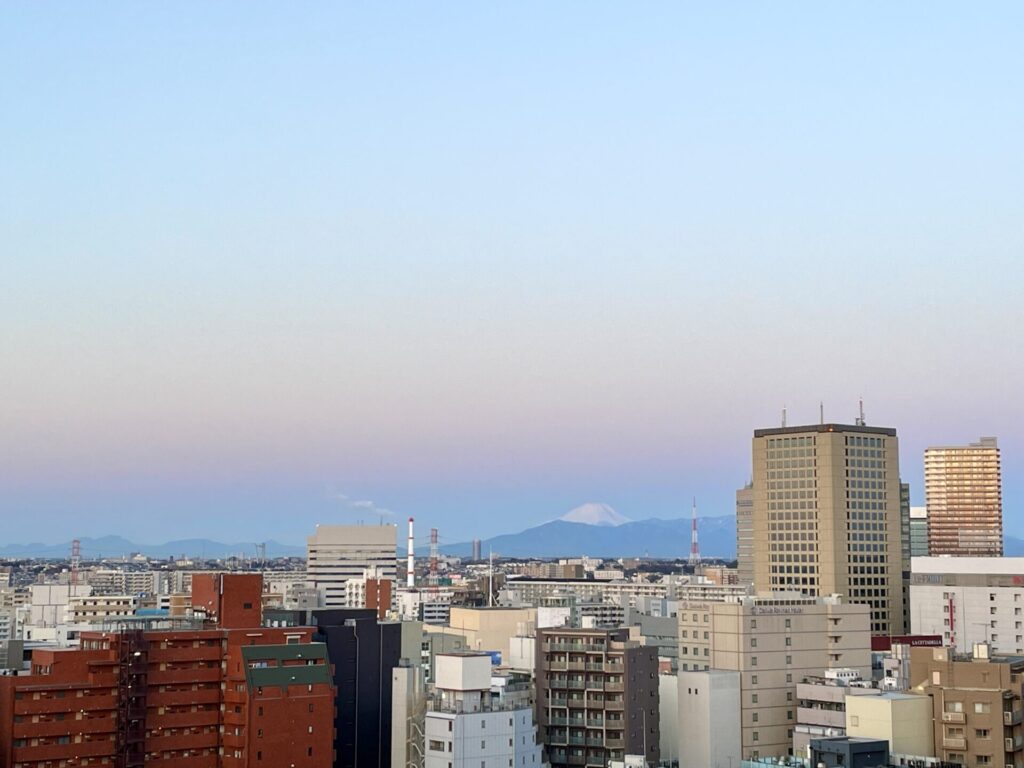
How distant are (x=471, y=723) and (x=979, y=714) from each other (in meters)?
30.2

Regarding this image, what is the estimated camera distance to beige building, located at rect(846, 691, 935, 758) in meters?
83.2

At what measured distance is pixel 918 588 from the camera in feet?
523

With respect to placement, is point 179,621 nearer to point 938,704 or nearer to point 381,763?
point 381,763

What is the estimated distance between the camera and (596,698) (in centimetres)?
8912

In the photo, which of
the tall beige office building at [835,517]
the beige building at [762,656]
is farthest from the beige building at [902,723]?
the tall beige office building at [835,517]

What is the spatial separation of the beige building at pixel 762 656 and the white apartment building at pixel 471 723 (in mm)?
16207

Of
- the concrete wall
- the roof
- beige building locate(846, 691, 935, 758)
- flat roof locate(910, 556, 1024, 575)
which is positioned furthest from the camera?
flat roof locate(910, 556, 1024, 575)

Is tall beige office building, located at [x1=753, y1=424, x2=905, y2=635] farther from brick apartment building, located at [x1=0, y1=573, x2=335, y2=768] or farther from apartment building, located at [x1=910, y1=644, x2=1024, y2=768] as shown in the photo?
brick apartment building, located at [x1=0, y1=573, x2=335, y2=768]

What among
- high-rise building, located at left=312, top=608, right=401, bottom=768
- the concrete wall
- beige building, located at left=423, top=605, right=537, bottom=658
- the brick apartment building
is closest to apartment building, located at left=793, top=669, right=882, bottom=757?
the concrete wall

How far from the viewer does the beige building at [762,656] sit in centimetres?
9475

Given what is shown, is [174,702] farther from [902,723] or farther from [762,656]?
[902,723]

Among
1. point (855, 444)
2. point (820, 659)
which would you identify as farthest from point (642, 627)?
point (820, 659)

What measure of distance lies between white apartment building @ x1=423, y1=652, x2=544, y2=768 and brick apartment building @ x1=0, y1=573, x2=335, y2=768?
27.9 ft

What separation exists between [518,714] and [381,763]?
13361 mm
